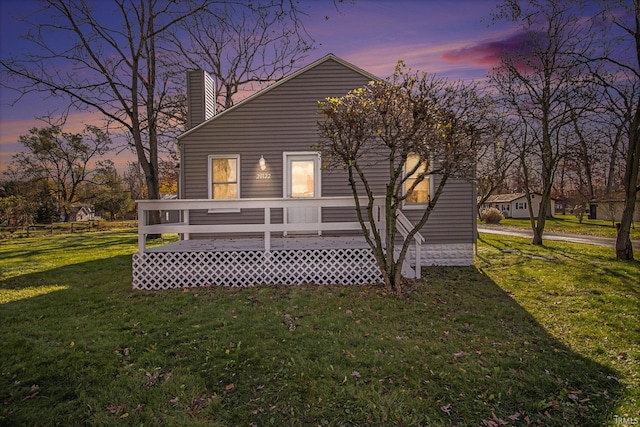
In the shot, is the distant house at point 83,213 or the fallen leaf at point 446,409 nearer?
the fallen leaf at point 446,409

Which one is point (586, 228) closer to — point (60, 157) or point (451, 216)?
point (451, 216)

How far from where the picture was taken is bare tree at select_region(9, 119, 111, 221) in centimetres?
3350

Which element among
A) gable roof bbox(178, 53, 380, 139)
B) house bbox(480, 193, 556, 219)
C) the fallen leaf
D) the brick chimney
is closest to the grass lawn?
the fallen leaf

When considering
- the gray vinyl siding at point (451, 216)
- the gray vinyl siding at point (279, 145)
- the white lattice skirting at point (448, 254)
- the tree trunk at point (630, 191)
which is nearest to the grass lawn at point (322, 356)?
the white lattice skirting at point (448, 254)

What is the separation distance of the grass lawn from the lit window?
12.1 feet

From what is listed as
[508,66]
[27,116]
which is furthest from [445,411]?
[27,116]

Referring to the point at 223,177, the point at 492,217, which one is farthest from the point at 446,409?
the point at 492,217

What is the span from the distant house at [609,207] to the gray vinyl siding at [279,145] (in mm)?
20071

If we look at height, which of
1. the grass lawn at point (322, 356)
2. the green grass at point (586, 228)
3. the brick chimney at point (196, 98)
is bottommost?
the grass lawn at point (322, 356)

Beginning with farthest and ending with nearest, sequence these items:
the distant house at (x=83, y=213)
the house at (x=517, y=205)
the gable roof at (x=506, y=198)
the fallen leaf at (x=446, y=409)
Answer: the distant house at (x=83, y=213)
the gable roof at (x=506, y=198)
the house at (x=517, y=205)
the fallen leaf at (x=446, y=409)

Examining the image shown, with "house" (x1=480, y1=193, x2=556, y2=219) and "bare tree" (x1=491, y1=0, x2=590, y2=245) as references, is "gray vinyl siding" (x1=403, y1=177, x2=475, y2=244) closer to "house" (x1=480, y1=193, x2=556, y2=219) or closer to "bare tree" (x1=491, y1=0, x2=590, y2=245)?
"bare tree" (x1=491, y1=0, x2=590, y2=245)

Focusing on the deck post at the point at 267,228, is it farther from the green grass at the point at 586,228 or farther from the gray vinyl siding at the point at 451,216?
the green grass at the point at 586,228

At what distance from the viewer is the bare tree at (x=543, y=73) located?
1329 centimetres

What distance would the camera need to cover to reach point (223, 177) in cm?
1023
